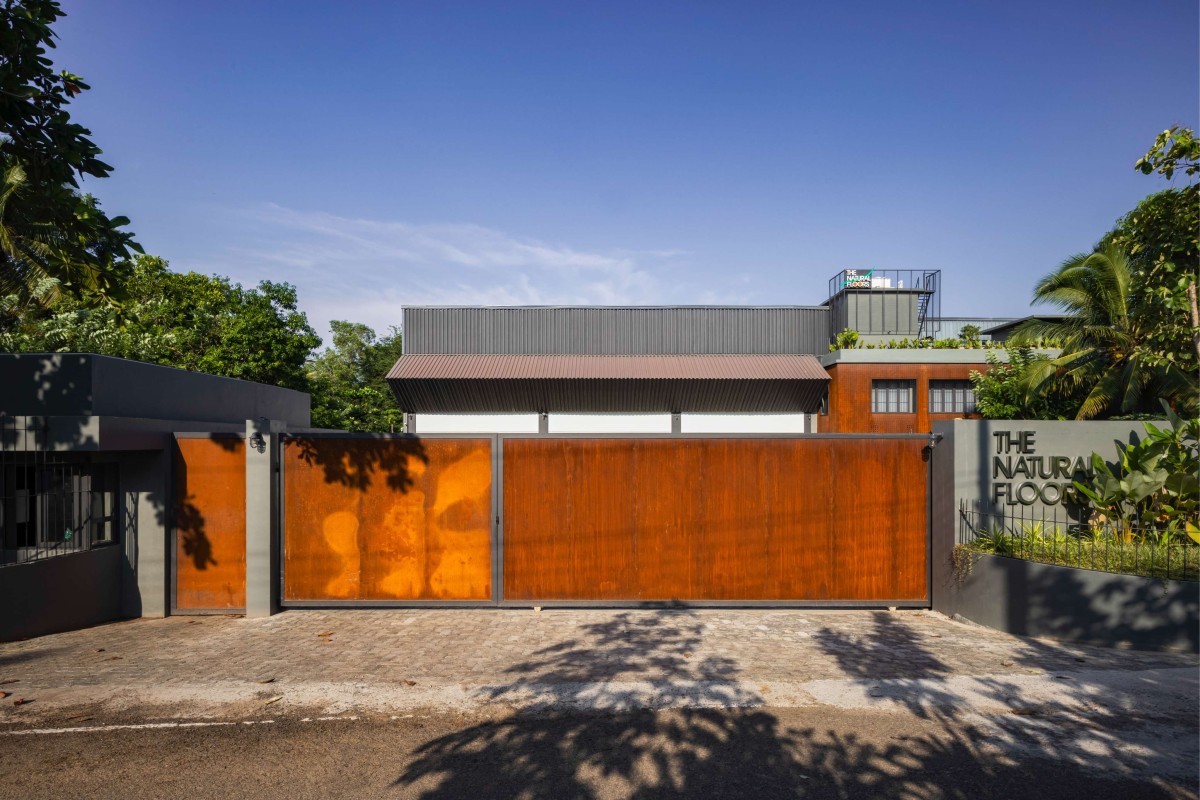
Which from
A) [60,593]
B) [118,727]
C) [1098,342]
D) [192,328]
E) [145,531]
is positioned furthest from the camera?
[192,328]

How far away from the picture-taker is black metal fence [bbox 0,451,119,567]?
8711mm

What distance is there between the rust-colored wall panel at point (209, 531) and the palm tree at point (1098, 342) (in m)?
19.5

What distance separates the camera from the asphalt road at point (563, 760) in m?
4.72

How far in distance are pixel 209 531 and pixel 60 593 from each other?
1.86 metres

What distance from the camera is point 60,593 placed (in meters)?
8.69

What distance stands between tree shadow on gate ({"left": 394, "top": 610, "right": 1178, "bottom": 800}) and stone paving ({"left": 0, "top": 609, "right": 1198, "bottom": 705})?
24 centimetres

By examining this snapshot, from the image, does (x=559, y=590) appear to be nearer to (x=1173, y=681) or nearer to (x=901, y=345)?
(x=1173, y=681)

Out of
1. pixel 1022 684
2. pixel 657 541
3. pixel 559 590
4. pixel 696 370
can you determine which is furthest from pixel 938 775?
pixel 696 370

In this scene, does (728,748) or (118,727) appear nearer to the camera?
(728,748)

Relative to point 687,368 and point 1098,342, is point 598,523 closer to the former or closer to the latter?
point 687,368

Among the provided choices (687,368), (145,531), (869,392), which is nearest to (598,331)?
(687,368)

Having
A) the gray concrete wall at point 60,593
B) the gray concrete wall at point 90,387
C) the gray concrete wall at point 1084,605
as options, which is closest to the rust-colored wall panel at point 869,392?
the gray concrete wall at point 1084,605

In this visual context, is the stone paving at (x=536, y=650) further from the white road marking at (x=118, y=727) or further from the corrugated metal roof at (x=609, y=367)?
the corrugated metal roof at (x=609, y=367)

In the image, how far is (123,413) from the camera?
9844mm
